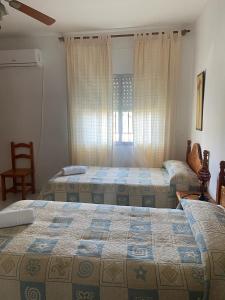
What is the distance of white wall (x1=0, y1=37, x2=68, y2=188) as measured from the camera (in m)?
3.73

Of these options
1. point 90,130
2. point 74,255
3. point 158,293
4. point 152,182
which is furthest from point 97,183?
point 158,293

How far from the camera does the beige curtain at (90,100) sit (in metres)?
3.51

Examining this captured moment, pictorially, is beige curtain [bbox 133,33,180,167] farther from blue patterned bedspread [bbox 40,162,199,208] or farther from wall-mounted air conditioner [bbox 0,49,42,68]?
wall-mounted air conditioner [bbox 0,49,42,68]

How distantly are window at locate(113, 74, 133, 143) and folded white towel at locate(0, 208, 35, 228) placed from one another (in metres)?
2.27

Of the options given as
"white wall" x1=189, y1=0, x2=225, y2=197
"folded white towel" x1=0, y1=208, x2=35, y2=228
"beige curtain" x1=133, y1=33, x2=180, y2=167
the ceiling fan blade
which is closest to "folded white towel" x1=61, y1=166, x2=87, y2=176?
"beige curtain" x1=133, y1=33, x2=180, y2=167

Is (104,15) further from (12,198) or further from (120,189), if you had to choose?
(12,198)

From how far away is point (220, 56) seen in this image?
215 centimetres

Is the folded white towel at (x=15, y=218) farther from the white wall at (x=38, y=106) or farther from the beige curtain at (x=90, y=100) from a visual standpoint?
the white wall at (x=38, y=106)

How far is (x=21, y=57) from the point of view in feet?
11.8

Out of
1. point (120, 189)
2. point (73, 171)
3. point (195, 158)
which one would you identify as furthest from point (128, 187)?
point (195, 158)

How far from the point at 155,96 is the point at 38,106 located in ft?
6.26

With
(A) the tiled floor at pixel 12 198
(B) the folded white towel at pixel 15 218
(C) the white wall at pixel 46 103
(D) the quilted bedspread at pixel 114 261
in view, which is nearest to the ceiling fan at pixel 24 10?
(B) the folded white towel at pixel 15 218

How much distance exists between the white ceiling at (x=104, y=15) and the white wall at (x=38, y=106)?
0.99ft

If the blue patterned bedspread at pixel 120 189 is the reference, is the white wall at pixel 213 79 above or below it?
above
